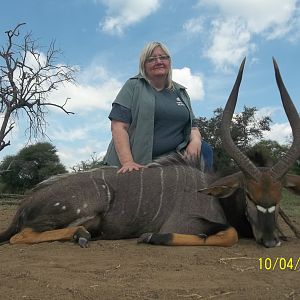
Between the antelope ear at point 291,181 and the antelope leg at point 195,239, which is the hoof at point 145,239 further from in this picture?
the antelope ear at point 291,181

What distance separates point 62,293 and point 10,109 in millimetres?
12096

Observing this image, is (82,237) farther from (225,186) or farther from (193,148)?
(193,148)

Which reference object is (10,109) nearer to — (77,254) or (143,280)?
(77,254)

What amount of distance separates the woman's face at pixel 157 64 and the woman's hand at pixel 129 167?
Answer: 0.98m

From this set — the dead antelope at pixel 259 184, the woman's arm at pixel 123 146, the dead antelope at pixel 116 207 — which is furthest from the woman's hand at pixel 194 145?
the dead antelope at pixel 259 184

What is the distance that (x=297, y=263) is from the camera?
311 centimetres

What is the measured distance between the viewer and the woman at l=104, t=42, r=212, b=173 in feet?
15.9

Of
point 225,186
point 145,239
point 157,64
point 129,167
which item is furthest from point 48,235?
point 157,64

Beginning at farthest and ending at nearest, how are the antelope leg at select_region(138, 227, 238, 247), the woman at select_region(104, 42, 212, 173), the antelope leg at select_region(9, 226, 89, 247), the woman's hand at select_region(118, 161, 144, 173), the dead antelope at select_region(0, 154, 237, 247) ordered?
the woman at select_region(104, 42, 212, 173) → the woman's hand at select_region(118, 161, 144, 173) → the dead antelope at select_region(0, 154, 237, 247) → the antelope leg at select_region(9, 226, 89, 247) → the antelope leg at select_region(138, 227, 238, 247)

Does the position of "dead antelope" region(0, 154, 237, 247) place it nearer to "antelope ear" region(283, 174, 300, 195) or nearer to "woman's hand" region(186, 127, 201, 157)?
"woman's hand" region(186, 127, 201, 157)

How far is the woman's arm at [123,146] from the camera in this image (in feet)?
14.8

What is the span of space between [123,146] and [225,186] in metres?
1.10

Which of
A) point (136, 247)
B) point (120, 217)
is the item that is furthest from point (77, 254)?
point (120, 217)

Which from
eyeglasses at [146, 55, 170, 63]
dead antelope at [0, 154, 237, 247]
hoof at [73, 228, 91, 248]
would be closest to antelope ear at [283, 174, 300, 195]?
dead antelope at [0, 154, 237, 247]
